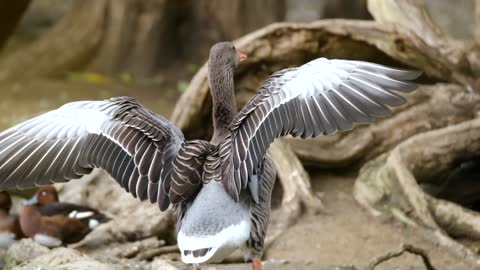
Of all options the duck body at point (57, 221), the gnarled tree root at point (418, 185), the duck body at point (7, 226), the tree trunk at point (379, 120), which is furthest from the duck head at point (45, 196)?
the gnarled tree root at point (418, 185)

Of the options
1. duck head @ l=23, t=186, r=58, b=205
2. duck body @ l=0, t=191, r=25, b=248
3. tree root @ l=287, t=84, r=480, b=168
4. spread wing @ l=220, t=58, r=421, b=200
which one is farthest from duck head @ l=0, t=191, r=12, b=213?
spread wing @ l=220, t=58, r=421, b=200

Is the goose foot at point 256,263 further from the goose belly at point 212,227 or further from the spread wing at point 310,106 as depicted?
the spread wing at point 310,106

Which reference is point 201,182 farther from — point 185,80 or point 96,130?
point 185,80

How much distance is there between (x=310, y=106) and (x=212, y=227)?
0.88 m

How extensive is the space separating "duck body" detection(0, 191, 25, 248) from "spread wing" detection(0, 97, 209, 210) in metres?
2.11

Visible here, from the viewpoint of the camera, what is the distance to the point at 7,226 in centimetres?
778

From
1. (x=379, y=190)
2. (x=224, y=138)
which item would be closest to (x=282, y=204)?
(x=379, y=190)

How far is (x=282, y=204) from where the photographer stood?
731 centimetres

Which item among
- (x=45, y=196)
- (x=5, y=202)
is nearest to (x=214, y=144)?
(x=45, y=196)

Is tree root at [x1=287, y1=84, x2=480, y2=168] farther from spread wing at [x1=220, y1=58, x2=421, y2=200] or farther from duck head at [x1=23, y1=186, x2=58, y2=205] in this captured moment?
spread wing at [x1=220, y1=58, x2=421, y2=200]

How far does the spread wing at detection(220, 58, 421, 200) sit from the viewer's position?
5012mm

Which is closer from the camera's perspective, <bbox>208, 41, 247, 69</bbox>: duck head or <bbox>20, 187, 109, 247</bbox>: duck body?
<bbox>208, 41, 247, 69</bbox>: duck head

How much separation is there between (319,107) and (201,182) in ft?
2.85

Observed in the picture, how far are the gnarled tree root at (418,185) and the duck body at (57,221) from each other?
223 centimetres
